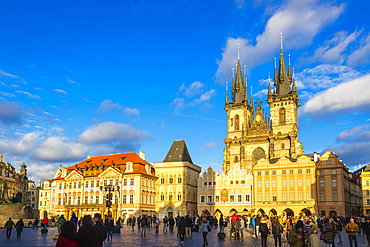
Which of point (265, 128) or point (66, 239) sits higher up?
point (265, 128)

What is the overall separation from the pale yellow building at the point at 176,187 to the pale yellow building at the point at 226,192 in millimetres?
2928

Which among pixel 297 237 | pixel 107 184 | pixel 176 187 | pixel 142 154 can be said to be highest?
pixel 142 154

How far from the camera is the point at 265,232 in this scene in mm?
18188

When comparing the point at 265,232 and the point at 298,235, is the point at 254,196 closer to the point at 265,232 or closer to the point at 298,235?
the point at 265,232

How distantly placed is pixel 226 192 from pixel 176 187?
10.1 meters

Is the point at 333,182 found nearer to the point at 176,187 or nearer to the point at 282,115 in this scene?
the point at 282,115

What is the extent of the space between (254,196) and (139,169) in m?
22.6

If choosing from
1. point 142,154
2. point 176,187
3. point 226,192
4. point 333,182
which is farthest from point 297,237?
point 142,154

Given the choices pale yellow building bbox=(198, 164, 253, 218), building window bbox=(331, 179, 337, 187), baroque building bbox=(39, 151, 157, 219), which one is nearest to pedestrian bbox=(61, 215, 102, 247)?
baroque building bbox=(39, 151, 157, 219)

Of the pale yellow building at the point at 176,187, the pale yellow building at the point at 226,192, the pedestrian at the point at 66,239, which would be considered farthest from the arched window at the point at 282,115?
the pedestrian at the point at 66,239

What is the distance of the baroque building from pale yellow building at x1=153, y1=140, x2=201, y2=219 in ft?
5.82

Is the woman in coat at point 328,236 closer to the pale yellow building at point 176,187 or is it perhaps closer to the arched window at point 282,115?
the pale yellow building at point 176,187

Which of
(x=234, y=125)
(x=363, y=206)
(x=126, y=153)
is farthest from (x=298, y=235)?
(x=363, y=206)

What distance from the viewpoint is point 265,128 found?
83375mm
